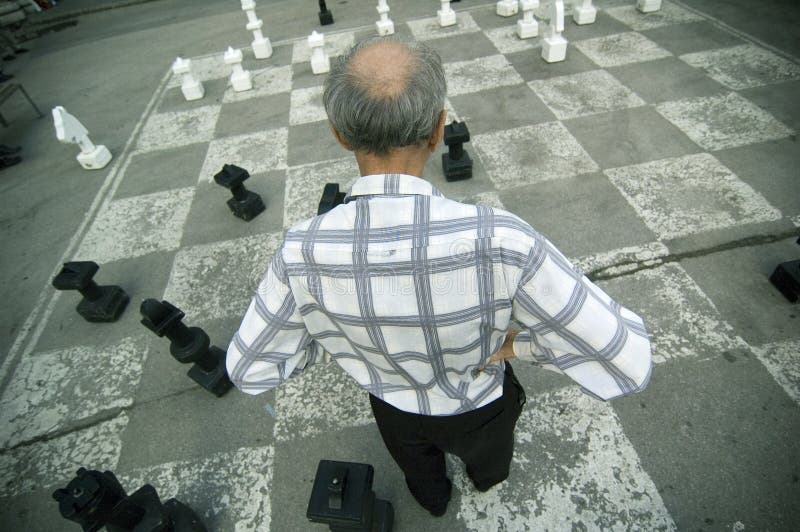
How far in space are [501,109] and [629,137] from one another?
38.7 inches

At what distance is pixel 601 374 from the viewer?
34.8 inches

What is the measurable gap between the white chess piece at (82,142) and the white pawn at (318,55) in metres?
2.06

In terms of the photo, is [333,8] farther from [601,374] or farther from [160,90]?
[601,374]

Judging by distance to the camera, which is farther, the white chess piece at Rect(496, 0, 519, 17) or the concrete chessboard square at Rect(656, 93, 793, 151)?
the white chess piece at Rect(496, 0, 519, 17)

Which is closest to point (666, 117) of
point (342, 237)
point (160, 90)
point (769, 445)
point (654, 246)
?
point (654, 246)

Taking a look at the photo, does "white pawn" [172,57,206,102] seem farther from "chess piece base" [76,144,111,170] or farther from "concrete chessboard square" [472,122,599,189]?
"concrete chessboard square" [472,122,599,189]

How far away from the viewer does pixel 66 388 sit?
6.80 ft

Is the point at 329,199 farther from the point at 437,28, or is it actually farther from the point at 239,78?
the point at 437,28

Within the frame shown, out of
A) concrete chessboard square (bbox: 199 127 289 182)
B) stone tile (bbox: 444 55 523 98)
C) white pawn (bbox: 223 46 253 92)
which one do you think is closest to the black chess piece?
concrete chessboard square (bbox: 199 127 289 182)

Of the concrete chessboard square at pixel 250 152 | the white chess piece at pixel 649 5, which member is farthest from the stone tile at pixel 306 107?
the white chess piece at pixel 649 5

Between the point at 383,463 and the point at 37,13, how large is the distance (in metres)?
10.7

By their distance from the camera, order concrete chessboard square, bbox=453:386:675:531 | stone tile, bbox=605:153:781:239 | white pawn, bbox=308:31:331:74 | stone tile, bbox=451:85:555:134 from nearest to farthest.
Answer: concrete chessboard square, bbox=453:386:675:531 → stone tile, bbox=605:153:781:239 → stone tile, bbox=451:85:555:134 → white pawn, bbox=308:31:331:74

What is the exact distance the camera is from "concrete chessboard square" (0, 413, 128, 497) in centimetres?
177

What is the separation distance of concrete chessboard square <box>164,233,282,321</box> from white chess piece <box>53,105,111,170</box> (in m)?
1.51
